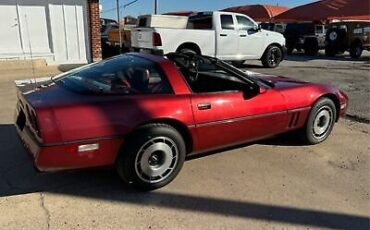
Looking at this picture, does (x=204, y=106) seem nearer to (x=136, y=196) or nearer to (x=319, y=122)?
(x=136, y=196)

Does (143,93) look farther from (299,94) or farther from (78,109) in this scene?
(299,94)

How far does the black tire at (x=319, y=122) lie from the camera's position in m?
4.99

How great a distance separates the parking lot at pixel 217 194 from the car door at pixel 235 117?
0.35 m

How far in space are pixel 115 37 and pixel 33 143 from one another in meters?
13.5

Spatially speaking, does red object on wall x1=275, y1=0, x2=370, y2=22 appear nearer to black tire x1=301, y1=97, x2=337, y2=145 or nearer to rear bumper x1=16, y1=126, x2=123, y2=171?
black tire x1=301, y1=97, x2=337, y2=145

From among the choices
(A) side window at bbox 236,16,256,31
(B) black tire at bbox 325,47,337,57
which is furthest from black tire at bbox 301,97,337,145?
(B) black tire at bbox 325,47,337,57

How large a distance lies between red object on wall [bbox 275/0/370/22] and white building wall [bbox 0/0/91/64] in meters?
15.9

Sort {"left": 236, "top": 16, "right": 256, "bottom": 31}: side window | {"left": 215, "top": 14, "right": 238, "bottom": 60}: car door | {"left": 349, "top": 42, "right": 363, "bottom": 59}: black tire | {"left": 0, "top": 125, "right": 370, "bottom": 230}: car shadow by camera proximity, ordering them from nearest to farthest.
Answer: {"left": 0, "top": 125, "right": 370, "bottom": 230}: car shadow
{"left": 215, "top": 14, "right": 238, "bottom": 60}: car door
{"left": 236, "top": 16, "right": 256, "bottom": 31}: side window
{"left": 349, "top": 42, "right": 363, "bottom": 59}: black tire

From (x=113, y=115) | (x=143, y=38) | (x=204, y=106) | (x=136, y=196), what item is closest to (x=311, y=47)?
(x=143, y=38)

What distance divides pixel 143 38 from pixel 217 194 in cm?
940

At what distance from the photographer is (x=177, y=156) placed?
3877mm

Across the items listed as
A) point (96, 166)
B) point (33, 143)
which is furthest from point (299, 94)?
point (33, 143)

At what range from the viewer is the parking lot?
331cm

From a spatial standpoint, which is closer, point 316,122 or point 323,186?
point 323,186
